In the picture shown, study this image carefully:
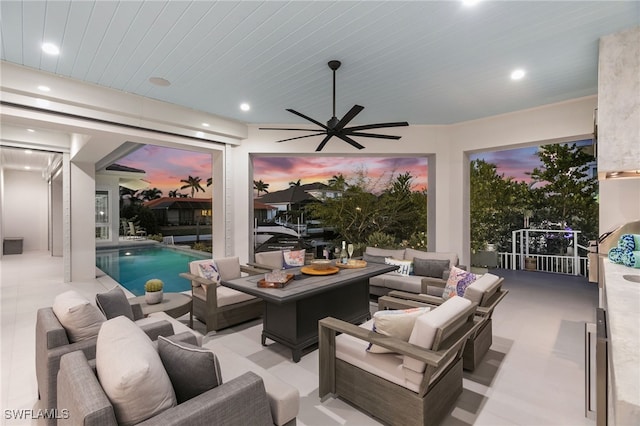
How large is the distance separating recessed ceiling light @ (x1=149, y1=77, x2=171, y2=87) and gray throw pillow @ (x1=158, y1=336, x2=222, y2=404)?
359 cm

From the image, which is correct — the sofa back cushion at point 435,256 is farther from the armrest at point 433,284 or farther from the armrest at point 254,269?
the armrest at point 254,269

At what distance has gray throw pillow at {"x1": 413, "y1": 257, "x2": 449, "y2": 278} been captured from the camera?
14.7 ft

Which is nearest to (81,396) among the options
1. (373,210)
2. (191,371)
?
(191,371)

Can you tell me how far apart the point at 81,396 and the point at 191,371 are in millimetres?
410

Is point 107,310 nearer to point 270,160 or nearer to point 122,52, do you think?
point 122,52

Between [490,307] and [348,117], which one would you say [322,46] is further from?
[490,307]

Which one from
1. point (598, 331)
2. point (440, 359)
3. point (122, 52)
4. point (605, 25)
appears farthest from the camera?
point (122, 52)

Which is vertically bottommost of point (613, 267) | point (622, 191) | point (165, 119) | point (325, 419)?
point (325, 419)

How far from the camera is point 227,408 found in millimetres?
1318

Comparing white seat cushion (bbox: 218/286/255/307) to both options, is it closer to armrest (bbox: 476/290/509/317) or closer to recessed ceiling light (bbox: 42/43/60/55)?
armrest (bbox: 476/290/509/317)

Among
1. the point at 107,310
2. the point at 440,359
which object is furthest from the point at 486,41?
the point at 107,310

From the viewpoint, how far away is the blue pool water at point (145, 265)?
6.57 m

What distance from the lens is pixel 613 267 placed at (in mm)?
2125

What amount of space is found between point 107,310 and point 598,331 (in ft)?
10.5
